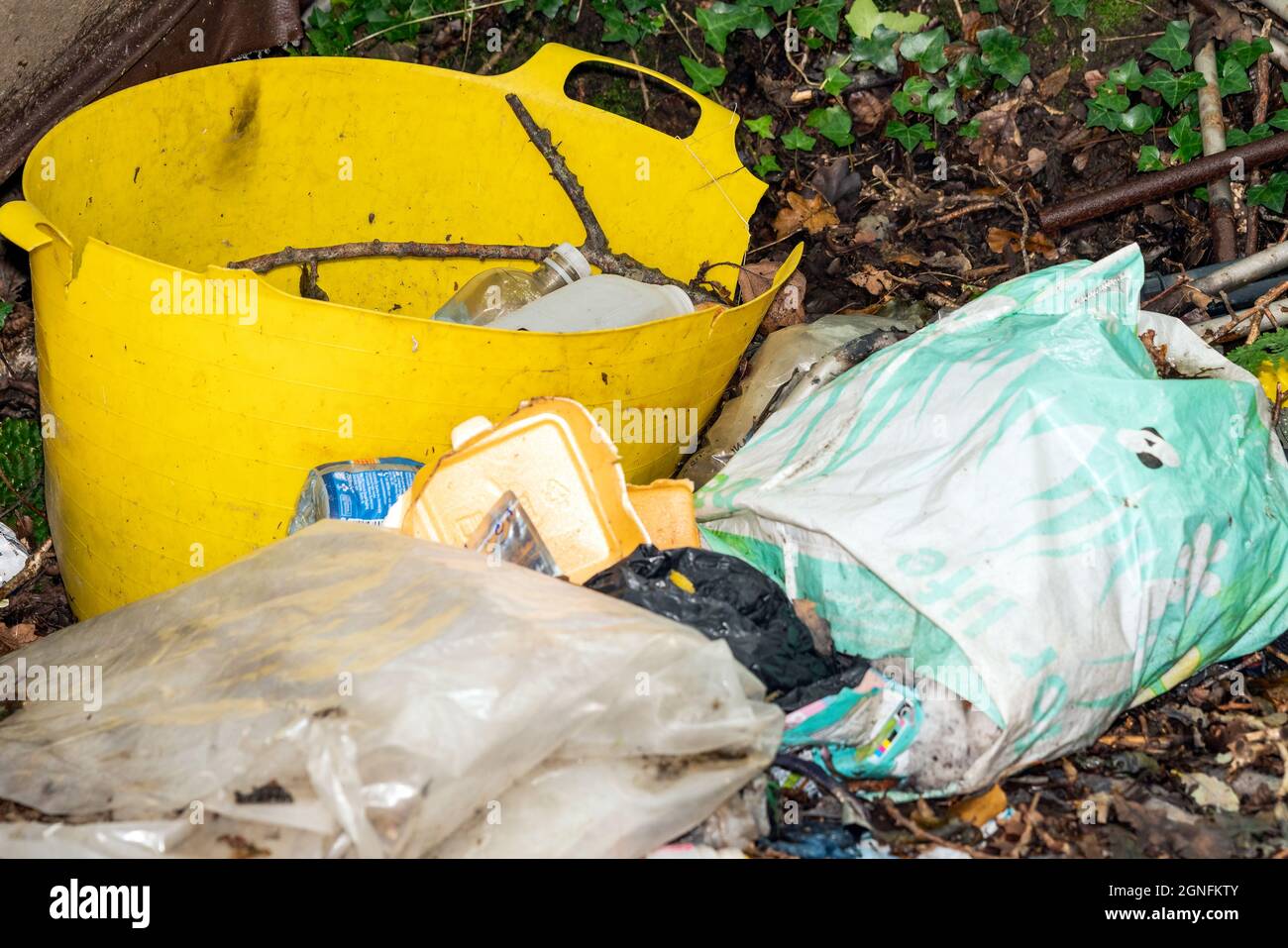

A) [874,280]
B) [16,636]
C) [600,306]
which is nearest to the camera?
[16,636]

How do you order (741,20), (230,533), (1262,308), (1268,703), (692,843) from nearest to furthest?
1. (692,843)
2. (1268,703)
3. (230,533)
4. (1262,308)
5. (741,20)

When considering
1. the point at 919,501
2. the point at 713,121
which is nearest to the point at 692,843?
the point at 919,501

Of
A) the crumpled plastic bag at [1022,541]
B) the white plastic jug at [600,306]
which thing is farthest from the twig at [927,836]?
the white plastic jug at [600,306]

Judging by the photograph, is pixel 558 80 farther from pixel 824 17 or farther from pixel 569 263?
pixel 824 17

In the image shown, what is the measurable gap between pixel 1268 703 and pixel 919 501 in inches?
21.9

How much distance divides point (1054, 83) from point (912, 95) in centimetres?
29

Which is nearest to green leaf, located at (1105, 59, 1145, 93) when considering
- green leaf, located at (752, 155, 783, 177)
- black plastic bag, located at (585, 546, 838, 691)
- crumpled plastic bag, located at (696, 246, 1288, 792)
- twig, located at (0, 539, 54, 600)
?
green leaf, located at (752, 155, 783, 177)

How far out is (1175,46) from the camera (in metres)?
2.28

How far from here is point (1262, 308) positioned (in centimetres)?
192

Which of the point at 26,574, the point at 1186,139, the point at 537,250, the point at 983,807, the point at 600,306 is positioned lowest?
the point at 983,807

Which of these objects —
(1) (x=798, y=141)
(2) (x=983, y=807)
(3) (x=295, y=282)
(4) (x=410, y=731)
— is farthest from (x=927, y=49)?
(4) (x=410, y=731)

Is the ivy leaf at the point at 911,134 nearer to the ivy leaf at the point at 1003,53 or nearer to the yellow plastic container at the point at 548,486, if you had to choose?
the ivy leaf at the point at 1003,53

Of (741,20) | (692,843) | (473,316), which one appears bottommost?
(692,843)
